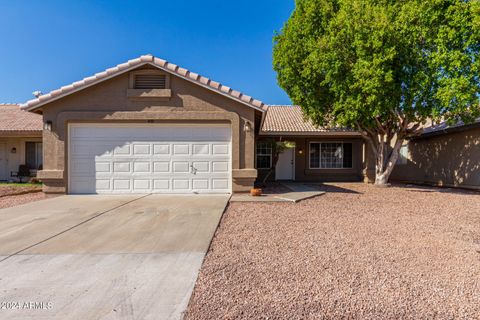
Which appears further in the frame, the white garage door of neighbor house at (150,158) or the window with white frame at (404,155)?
the window with white frame at (404,155)

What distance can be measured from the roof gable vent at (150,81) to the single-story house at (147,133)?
34mm

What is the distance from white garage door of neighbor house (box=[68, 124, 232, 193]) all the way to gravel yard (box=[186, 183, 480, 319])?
11.6ft

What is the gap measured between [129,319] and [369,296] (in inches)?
99.0

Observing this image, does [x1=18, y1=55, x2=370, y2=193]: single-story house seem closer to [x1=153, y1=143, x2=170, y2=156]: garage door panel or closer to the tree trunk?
[x1=153, y1=143, x2=170, y2=156]: garage door panel

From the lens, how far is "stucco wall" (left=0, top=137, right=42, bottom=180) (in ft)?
48.4

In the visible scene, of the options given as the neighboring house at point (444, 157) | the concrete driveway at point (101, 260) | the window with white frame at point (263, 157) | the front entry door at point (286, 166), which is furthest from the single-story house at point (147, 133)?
the neighboring house at point (444, 157)

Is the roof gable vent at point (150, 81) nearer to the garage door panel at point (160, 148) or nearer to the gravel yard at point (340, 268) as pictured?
the garage door panel at point (160, 148)

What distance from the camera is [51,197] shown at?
29.2ft

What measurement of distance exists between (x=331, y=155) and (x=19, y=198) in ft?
49.4

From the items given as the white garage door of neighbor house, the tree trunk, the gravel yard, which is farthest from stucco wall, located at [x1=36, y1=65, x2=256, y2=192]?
the tree trunk

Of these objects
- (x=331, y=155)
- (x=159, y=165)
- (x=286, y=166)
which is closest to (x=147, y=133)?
(x=159, y=165)

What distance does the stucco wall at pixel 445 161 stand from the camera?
12297 mm

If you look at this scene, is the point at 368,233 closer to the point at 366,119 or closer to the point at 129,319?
the point at 129,319

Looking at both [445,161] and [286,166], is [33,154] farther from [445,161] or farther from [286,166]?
[445,161]
